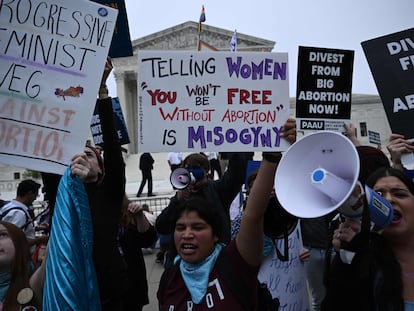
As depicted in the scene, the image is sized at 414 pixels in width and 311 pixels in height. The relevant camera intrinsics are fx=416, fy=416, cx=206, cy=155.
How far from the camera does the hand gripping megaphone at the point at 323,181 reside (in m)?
1.38

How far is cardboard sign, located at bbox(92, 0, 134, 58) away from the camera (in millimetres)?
2957

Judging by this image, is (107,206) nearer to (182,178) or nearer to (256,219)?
(256,219)

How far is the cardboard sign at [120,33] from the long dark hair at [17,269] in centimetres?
140

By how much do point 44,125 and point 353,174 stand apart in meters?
1.70

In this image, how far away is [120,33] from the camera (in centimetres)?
300

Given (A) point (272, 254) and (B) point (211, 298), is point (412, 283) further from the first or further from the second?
(A) point (272, 254)

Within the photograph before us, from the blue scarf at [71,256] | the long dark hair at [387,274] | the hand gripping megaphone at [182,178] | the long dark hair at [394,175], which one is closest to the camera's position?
the long dark hair at [387,274]

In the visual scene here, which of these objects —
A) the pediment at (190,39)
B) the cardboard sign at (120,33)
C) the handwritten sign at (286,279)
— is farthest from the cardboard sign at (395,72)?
the pediment at (190,39)

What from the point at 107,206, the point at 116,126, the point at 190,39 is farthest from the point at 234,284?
the point at 190,39

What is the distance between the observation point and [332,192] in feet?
4.54

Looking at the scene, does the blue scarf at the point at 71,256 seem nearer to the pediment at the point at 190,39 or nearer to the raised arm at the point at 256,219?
the raised arm at the point at 256,219

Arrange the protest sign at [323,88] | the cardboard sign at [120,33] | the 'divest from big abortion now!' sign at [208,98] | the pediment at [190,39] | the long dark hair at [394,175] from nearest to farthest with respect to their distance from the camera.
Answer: the long dark hair at [394,175] < the 'divest from big abortion now!' sign at [208,98] < the cardboard sign at [120,33] < the protest sign at [323,88] < the pediment at [190,39]

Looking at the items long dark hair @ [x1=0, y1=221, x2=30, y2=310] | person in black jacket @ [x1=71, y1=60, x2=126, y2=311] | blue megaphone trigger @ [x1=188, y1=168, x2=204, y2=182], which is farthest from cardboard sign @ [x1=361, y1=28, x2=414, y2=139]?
long dark hair @ [x1=0, y1=221, x2=30, y2=310]

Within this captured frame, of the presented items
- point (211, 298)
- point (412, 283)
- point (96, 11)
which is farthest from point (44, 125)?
point (412, 283)
